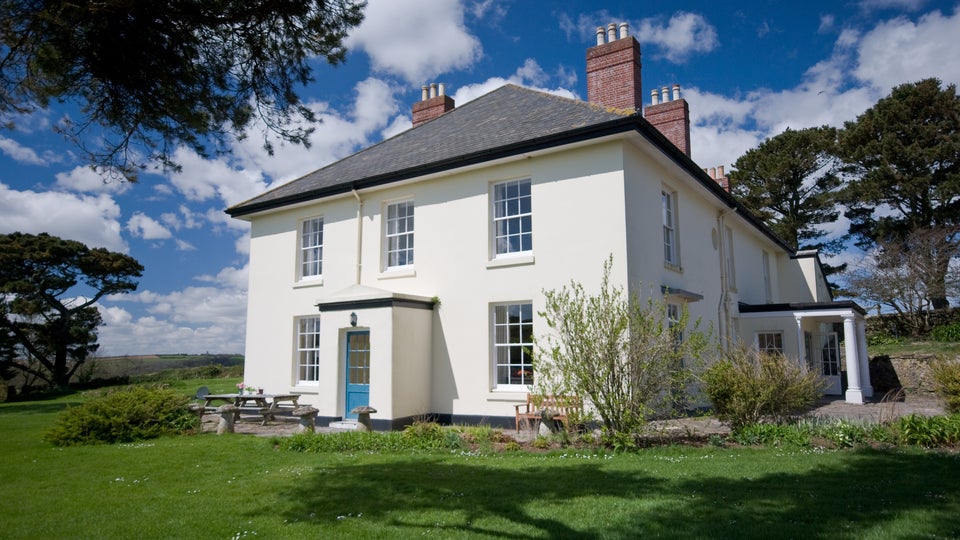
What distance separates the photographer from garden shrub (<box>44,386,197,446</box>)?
1176cm

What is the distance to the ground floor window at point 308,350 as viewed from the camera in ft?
55.7

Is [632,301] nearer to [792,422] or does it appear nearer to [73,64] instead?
[792,422]

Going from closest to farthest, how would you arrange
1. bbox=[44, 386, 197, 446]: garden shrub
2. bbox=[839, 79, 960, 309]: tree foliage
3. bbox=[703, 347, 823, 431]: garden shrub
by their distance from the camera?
bbox=[703, 347, 823, 431]: garden shrub < bbox=[44, 386, 197, 446]: garden shrub < bbox=[839, 79, 960, 309]: tree foliage

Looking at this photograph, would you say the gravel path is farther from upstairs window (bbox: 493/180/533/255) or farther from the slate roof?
the slate roof

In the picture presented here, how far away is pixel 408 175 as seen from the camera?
15133mm

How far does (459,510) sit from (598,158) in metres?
8.57

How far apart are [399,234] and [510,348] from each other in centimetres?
453

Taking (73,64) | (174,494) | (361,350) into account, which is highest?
(73,64)

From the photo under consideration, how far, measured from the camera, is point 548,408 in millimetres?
11461

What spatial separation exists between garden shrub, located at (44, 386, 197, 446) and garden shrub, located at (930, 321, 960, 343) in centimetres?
2928

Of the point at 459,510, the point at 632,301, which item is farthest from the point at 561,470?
the point at 632,301

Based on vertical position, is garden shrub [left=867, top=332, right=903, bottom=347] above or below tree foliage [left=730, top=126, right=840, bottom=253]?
below

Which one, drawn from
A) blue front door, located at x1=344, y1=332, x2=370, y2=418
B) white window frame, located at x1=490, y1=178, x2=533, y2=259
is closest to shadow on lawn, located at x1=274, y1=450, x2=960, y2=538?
blue front door, located at x1=344, y1=332, x2=370, y2=418

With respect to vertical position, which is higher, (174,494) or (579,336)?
(579,336)
